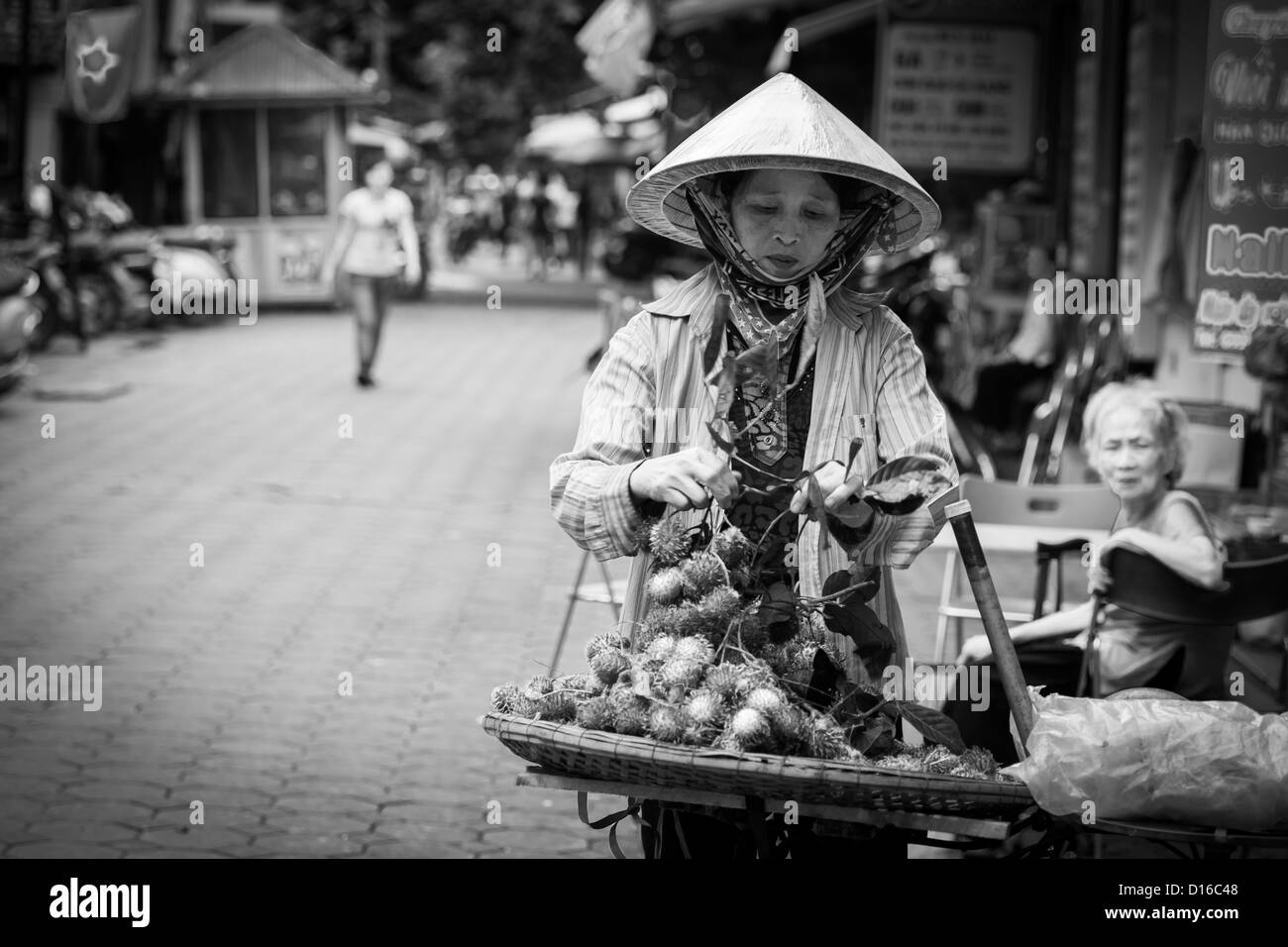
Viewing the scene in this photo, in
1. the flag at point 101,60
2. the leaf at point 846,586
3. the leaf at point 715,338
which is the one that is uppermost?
the flag at point 101,60

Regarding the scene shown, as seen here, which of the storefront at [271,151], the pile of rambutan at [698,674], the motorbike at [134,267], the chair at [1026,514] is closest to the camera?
the pile of rambutan at [698,674]

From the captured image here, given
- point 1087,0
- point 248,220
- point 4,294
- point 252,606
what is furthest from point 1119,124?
point 248,220

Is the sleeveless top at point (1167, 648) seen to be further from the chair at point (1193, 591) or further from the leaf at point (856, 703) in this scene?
the leaf at point (856, 703)

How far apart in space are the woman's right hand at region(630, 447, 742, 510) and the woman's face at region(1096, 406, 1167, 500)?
7.28 ft

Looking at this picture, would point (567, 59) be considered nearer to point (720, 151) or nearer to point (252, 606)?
point (252, 606)

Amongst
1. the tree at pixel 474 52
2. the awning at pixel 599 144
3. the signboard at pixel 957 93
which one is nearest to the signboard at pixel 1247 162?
the signboard at pixel 957 93

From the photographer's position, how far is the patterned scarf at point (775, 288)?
2943mm

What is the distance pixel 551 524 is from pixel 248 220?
15.0 m

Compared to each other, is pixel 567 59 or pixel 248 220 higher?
pixel 567 59

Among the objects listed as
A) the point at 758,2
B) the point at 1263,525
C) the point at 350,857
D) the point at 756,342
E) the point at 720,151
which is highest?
the point at 758,2

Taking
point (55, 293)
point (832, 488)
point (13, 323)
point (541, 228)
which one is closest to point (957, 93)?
point (13, 323)

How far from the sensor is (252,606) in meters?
7.86

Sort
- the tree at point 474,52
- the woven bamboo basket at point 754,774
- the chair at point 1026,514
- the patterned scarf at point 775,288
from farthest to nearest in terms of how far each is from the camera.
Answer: the tree at point 474,52, the chair at point 1026,514, the patterned scarf at point 775,288, the woven bamboo basket at point 754,774

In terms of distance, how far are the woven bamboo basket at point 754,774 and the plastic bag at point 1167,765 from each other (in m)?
0.18
